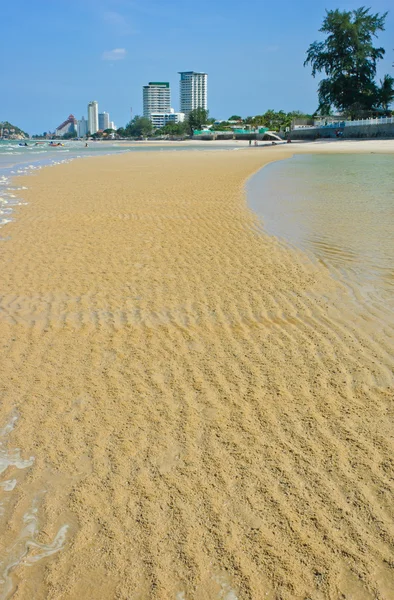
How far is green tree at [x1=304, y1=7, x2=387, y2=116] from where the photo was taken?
8388 centimetres

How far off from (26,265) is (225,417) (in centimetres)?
507

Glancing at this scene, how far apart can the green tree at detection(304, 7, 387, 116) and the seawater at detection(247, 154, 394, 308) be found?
73.1 meters

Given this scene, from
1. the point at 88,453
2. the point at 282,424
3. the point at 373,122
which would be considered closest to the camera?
the point at 88,453

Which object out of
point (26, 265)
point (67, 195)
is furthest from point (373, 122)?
point (26, 265)

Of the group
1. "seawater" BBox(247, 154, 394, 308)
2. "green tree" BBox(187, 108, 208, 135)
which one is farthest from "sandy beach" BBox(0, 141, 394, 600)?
"green tree" BBox(187, 108, 208, 135)

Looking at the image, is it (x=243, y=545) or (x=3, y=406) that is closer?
(x=243, y=545)

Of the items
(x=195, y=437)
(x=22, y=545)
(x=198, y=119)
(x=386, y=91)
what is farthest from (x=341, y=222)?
(x=198, y=119)

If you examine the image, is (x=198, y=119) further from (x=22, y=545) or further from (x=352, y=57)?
(x=22, y=545)

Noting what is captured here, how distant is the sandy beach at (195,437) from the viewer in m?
2.55

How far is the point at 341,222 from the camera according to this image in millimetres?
10859

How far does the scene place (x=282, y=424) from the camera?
145 inches

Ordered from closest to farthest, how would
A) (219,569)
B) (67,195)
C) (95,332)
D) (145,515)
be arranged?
(219,569)
(145,515)
(95,332)
(67,195)

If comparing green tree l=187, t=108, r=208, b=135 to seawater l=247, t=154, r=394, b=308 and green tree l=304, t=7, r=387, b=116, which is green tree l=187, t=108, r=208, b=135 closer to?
green tree l=304, t=7, r=387, b=116

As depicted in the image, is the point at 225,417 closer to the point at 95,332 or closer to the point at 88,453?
the point at 88,453
